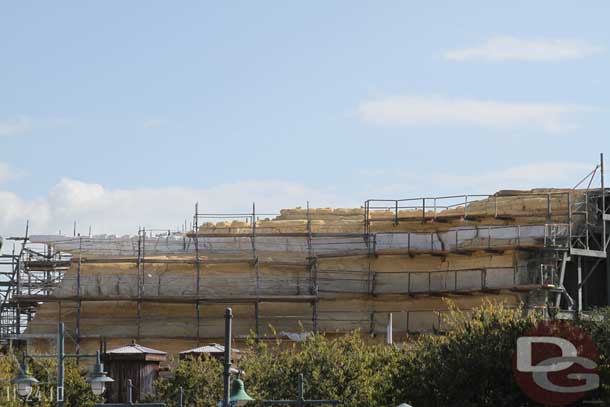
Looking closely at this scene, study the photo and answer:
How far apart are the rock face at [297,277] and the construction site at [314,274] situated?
0.16 ft

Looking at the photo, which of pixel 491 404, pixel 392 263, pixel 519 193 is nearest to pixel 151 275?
pixel 392 263

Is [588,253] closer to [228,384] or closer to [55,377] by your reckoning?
[55,377]

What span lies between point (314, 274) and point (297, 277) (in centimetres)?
110

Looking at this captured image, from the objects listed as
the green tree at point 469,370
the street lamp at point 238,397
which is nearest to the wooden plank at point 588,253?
the green tree at point 469,370

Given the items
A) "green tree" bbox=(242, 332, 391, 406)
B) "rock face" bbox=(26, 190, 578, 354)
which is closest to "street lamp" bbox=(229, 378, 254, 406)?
"green tree" bbox=(242, 332, 391, 406)

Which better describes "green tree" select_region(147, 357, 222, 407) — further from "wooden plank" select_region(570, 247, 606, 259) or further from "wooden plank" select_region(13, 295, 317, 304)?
"wooden plank" select_region(570, 247, 606, 259)

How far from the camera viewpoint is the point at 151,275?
74.1m

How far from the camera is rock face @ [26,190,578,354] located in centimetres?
7175

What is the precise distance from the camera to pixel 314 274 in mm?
73188

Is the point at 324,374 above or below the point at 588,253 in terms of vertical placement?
below

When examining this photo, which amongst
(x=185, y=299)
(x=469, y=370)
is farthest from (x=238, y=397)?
(x=185, y=299)

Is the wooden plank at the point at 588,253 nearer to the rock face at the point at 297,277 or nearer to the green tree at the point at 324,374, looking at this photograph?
the rock face at the point at 297,277

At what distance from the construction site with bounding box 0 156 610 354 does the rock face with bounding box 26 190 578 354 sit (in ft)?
0.16

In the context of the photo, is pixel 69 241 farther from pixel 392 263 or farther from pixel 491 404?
pixel 491 404
